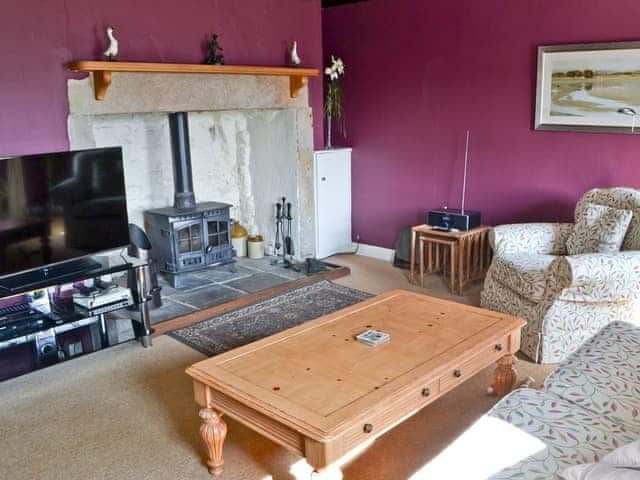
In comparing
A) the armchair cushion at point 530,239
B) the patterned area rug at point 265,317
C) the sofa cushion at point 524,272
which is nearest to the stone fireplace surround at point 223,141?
the patterned area rug at point 265,317

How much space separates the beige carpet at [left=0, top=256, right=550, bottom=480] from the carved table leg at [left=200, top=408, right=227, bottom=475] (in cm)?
5

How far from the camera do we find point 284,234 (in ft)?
18.2

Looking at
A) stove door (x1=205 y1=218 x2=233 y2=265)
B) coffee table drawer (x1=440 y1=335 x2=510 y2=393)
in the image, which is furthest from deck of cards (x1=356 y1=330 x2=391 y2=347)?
stove door (x1=205 y1=218 x2=233 y2=265)

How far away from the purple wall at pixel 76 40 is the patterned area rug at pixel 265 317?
56.5 inches

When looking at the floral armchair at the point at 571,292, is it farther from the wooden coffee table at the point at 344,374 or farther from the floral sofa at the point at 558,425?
the floral sofa at the point at 558,425

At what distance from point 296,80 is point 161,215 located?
1531 millimetres

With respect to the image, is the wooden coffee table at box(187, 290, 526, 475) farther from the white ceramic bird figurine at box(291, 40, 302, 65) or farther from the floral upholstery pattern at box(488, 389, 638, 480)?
the white ceramic bird figurine at box(291, 40, 302, 65)

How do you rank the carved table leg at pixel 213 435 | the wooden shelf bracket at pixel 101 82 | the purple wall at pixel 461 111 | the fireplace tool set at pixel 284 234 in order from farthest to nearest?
the fireplace tool set at pixel 284 234
the purple wall at pixel 461 111
the wooden shelf bracket at pixel 101 82
the carved table leg at pixel 213 435

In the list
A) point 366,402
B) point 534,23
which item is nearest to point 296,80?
point 534,23

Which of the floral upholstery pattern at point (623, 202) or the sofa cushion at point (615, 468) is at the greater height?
the floral upholstery pattern at point (623, 202)

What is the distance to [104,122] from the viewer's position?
476 cm

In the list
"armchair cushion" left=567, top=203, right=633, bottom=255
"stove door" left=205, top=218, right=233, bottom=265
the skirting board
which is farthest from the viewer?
the skirting board

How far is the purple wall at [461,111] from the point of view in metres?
4.33

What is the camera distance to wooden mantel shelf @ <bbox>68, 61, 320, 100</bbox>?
3.76 meters
